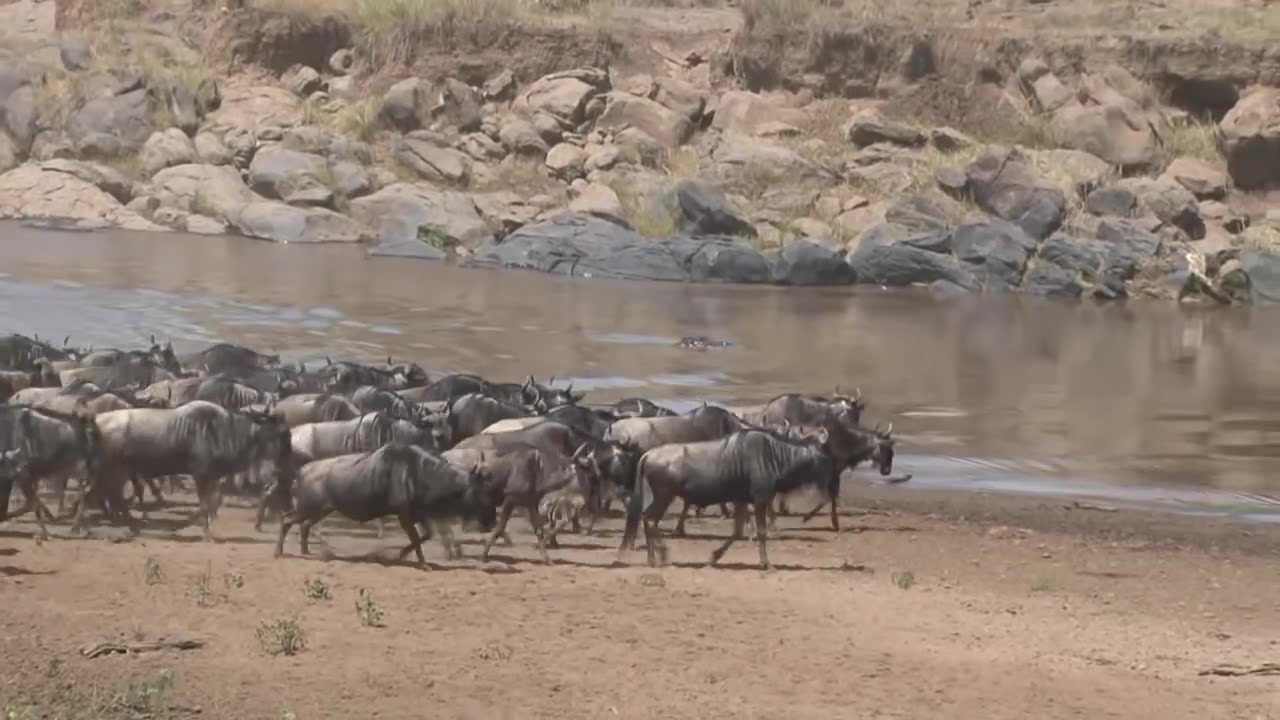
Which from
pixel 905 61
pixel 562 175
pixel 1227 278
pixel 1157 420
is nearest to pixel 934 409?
pixel 1157 420

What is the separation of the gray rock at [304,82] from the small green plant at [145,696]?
38870mm

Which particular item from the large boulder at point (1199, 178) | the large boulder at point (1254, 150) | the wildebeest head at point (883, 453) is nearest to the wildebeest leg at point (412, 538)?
the wildebeest head at point (883, 453)

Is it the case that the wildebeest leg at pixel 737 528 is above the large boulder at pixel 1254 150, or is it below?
below

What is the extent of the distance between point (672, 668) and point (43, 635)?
2.96m

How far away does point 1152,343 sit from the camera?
94.9 ft

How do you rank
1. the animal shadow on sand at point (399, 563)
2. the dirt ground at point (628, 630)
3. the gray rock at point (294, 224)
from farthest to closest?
the gray rock at point (294, 224), the animal shadow on sand at point (399, 563), the dirt ground at point (628, 630)

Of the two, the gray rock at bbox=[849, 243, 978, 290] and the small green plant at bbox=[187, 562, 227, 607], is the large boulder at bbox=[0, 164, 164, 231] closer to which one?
the gray rock at bbox=[849, 243, 978, 290]

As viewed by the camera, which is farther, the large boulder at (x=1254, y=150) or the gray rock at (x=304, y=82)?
the gray rock at (x=304, y=82)

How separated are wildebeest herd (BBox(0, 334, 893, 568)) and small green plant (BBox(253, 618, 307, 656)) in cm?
258

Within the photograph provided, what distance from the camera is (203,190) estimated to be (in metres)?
39.9

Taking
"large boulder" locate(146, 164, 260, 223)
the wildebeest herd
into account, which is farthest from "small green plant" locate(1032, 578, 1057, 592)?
"large boulder" locate(146, 164, 260, 223)

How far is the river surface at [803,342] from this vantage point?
1873cm

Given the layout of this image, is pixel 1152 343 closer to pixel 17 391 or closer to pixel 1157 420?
pixel 1157 420

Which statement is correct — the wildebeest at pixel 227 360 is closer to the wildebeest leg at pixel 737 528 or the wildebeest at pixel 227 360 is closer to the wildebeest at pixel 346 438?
the wildebeest at pixel 346 438
